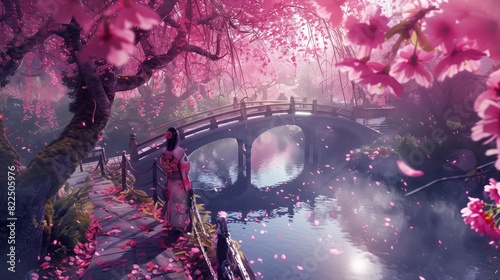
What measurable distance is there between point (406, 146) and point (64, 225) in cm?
1736

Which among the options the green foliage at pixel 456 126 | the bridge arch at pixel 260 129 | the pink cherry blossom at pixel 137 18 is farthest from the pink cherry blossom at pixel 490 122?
the green foliage at pixel 456 126

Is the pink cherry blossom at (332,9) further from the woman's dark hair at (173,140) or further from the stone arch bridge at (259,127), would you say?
the stone arch bridge at (259,127)

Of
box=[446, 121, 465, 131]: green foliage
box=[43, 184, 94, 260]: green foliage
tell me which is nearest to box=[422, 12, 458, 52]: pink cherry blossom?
box=[43, 184, 94, 260]: green foliage

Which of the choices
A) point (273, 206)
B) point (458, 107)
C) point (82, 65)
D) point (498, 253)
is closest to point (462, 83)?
point (458, 107)

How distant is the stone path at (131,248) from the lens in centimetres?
557

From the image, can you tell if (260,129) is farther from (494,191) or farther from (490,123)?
(490,123)

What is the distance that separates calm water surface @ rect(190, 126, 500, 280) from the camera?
11.9 m

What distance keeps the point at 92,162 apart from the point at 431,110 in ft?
58.9

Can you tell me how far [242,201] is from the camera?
1992cm

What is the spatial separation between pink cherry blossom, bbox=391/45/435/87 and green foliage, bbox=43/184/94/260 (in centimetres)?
626

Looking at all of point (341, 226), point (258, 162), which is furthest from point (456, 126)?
point (258, 162)

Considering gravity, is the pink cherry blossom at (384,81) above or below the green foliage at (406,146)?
above

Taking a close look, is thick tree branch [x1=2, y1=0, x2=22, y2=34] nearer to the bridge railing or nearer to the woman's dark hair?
the woman's dark hair

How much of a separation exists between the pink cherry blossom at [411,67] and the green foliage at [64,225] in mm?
6256
